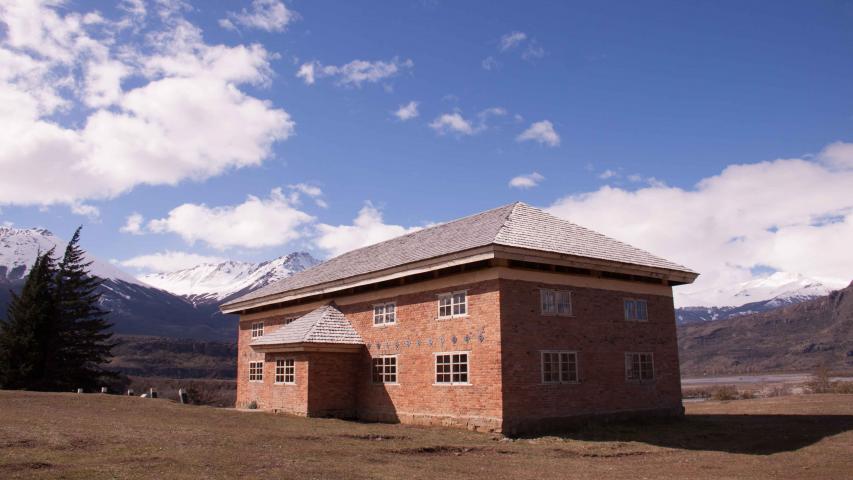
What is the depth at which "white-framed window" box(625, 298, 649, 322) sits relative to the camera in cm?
2459

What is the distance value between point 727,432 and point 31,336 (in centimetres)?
4045

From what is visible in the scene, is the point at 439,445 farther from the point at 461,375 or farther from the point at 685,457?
the point at 685,457

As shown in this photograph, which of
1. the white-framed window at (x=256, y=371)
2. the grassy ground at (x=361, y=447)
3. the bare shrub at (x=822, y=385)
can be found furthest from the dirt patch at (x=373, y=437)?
the bare shrub at (x=822, y=385)

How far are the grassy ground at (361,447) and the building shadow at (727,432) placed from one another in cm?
4

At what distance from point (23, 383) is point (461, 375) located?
3337cm

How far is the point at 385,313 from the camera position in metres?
25.4

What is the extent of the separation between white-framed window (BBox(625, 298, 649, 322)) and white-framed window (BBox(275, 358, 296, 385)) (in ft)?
40.9

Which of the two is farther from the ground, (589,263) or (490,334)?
(589,263)

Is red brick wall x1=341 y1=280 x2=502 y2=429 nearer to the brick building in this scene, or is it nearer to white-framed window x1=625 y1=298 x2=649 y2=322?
the brick building

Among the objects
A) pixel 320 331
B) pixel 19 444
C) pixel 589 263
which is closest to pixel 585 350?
pixel 589 263

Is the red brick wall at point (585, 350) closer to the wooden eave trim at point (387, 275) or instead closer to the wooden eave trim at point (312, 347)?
the wooden eave trim at point (387, 275)

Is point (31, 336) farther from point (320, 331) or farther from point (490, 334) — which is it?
point (490, 334)

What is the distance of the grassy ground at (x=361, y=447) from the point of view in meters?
12.6

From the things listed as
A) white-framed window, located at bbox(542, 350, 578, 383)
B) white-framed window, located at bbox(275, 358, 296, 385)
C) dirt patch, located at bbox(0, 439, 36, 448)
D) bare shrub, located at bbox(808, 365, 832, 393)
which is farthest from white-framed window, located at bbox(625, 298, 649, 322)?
bare shrub, located at bbox(808, 365, 832, 393)
